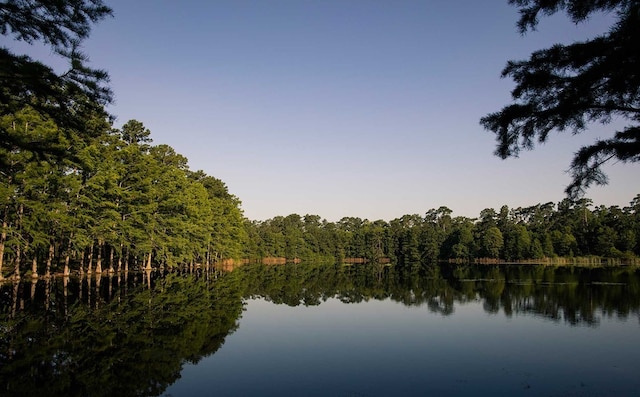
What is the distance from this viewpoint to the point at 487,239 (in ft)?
297

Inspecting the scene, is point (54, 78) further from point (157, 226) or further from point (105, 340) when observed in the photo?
point (157, 226)

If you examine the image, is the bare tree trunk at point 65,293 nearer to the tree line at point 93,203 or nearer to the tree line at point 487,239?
the tree line at point 93,203

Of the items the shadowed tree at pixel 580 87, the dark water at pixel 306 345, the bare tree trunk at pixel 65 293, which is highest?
the shadowed tree at pixel 580 87

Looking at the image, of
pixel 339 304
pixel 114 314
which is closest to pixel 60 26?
pixel 114 314

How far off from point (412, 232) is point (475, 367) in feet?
319

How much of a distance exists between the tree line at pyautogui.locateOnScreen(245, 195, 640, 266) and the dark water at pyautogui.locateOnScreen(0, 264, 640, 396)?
61.2m

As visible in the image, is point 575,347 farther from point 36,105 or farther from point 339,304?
point 36,105

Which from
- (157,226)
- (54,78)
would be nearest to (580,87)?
(54,78)

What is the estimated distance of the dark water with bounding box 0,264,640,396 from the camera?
10.6 metres

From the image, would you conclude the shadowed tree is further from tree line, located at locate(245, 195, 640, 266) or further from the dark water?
tree line, located at locate(245, 195, 640, 266)

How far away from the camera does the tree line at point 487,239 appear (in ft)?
267

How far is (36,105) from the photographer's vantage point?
7023 mm

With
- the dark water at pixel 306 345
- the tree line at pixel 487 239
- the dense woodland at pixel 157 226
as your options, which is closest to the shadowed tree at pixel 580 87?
the dense woodland at pixel 157 226

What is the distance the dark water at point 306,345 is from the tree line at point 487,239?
201 feet
